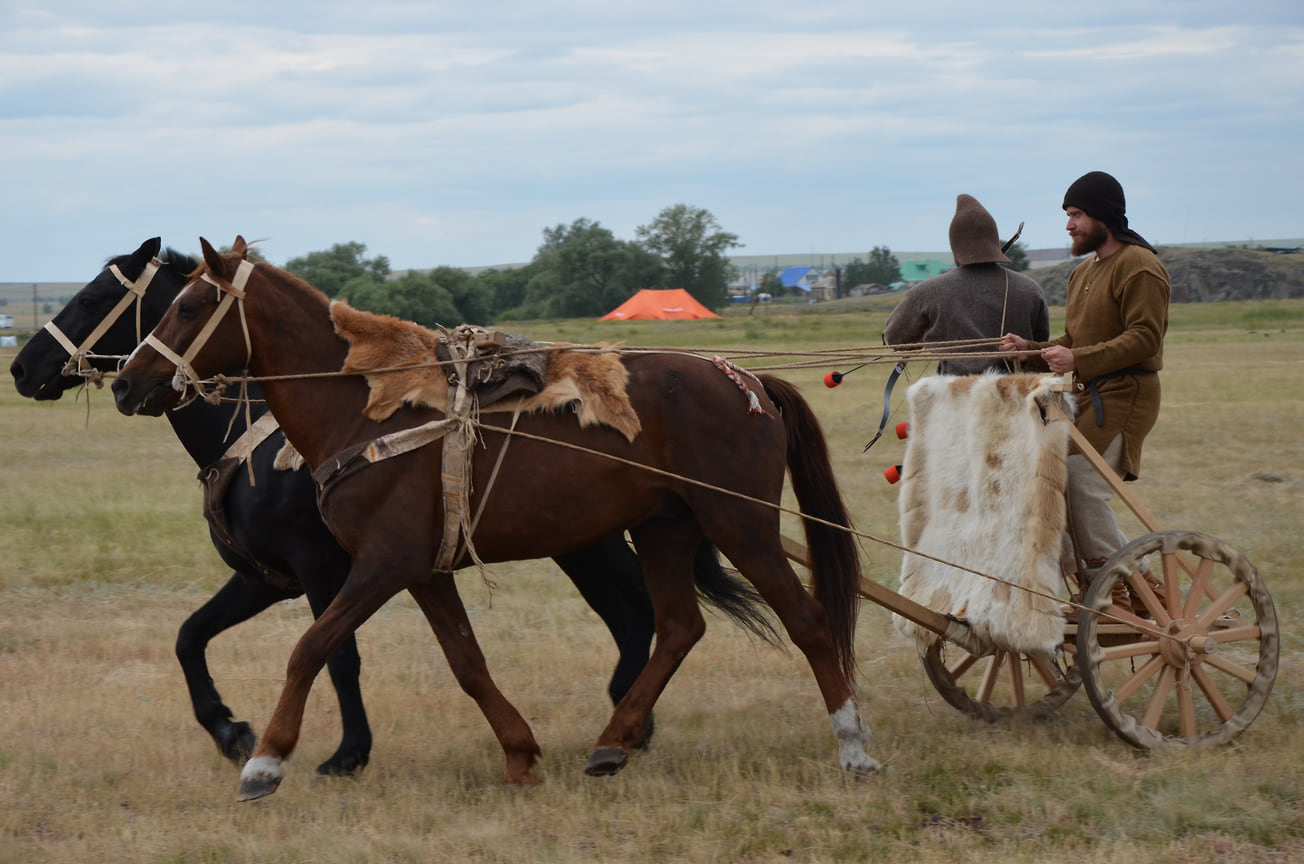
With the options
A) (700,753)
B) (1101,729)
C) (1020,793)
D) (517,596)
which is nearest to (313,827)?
(700,753)

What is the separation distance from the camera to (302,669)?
15.6 feet

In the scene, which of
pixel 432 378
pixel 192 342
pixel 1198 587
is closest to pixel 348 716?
pixel 432 378

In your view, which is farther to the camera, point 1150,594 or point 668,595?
point 668,595

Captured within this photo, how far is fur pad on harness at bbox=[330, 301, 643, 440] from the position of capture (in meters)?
5.09

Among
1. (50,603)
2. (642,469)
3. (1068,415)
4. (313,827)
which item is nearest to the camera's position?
(313,827)

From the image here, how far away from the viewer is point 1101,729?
226 inches

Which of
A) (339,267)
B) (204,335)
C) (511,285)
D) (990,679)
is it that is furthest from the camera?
(511,285)

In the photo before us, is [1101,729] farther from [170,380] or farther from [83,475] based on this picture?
[83,475]

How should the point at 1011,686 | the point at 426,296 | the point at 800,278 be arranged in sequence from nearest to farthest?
1. the point at 1011,686
2. the point at 426,296
3. the point at 800,278

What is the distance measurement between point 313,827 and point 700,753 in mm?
1775

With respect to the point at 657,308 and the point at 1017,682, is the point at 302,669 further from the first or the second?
the point at 657,308

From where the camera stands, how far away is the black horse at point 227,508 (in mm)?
5375

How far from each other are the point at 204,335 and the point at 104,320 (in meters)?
0.89

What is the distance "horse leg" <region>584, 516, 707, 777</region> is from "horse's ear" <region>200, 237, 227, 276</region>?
6.78ft
